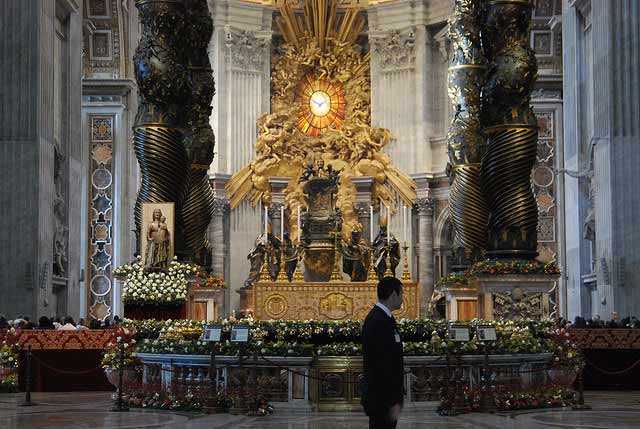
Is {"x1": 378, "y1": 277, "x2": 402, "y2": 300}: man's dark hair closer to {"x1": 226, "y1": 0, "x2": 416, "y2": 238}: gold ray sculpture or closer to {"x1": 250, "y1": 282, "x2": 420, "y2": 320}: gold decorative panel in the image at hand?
{"x1": 250, "y1": 282, "x2": 420, "y2": 320}: gold decorative panel

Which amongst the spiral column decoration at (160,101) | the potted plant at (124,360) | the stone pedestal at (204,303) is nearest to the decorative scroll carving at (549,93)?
the stone pedestal at (204,303)

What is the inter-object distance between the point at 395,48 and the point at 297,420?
96.3 feet

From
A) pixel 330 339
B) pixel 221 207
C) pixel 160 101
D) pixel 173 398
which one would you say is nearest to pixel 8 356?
pixel 160 101

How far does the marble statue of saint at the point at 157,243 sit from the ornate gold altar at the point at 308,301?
884cm

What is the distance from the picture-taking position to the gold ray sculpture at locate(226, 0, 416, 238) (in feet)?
130

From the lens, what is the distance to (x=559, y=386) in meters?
14.5

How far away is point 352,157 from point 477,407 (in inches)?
1064

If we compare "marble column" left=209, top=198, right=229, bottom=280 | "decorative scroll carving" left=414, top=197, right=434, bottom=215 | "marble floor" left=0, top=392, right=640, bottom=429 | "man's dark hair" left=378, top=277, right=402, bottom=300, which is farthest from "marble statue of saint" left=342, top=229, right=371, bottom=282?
"man's dark hair" left=378, top=277, right=402, bottom=300

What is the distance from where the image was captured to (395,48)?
133 ft

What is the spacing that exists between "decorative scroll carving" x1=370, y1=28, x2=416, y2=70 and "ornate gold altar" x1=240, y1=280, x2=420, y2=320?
16.3m

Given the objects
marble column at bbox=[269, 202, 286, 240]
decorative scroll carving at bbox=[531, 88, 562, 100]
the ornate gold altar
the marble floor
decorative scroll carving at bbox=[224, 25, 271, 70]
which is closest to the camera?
the marble floor

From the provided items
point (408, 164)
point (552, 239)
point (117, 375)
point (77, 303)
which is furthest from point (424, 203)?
point (117, 375)

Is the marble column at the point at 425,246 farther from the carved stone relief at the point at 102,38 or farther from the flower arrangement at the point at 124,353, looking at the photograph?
the flower arrangement at the point at 124,353

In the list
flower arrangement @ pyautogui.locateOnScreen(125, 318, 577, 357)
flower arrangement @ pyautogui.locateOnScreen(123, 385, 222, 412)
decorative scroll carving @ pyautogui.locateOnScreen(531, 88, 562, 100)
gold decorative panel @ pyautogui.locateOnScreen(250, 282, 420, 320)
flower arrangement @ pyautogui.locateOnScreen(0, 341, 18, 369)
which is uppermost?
decorative scroll carving @ pyautogui.locateOnScreen(531, 88, 562, 100)
